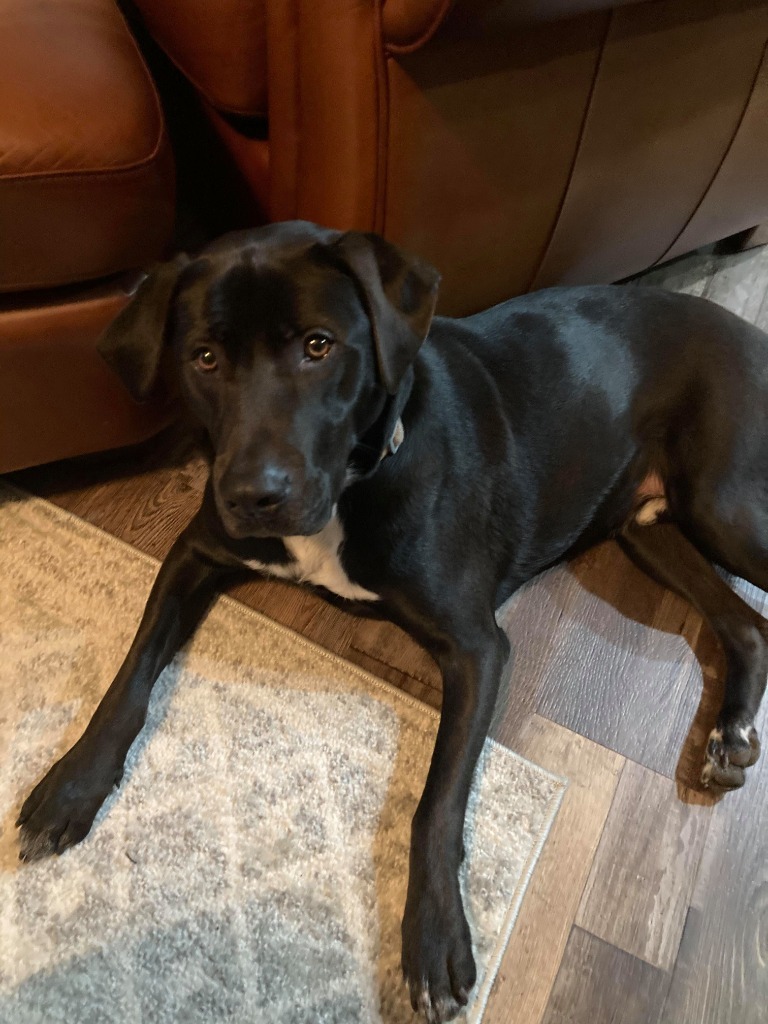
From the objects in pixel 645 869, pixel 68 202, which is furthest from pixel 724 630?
pixel 68 202

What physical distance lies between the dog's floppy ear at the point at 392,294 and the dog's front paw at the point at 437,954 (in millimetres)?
849

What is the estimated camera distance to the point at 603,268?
84.0 inches

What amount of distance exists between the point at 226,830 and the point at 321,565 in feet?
1.70

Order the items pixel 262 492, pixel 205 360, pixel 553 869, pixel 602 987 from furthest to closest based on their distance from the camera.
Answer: pixel 553 869 → pixel 602 987 → pixel 205 360 → pixel 262 492

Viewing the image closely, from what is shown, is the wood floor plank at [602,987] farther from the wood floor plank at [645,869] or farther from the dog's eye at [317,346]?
the dog's eye at [317,346]

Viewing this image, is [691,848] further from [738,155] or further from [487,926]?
[738,155]

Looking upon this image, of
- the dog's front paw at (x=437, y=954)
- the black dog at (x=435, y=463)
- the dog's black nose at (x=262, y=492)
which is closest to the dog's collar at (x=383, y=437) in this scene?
the black dog at (x=435, y=463)

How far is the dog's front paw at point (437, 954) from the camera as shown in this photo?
48.4 inches

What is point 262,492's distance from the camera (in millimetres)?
1104

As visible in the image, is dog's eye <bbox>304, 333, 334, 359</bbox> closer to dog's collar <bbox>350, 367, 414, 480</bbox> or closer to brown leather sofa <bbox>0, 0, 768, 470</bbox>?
dog's collar <bbox>350, 367, 414, 480</bbox>

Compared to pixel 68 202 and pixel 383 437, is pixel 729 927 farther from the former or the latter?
pixel 68 202

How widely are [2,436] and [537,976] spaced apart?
148 cm

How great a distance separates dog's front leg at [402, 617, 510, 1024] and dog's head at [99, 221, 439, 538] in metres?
0.43

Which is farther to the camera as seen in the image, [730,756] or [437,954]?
[730,756]
